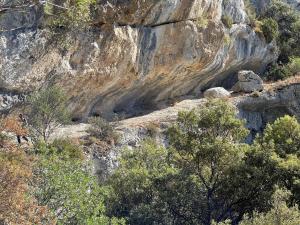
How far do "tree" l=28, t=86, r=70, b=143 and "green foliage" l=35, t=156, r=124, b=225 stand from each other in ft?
32.0

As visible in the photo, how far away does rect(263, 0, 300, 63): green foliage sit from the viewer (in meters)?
48.9

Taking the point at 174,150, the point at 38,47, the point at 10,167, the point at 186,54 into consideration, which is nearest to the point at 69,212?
the point at 10,167

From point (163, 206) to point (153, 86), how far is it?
16.4 metres

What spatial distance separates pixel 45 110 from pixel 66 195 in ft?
35.4

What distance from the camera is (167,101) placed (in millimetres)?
39812

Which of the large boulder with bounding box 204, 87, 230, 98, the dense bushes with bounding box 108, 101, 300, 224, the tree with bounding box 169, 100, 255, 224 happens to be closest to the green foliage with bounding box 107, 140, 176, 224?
the dense bushes with bounding box 108, 101, 300, 224

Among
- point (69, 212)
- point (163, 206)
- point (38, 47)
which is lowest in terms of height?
point (163, 206)

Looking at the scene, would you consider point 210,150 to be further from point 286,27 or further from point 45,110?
point 286,27

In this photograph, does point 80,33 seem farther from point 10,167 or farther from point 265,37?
point 265,37

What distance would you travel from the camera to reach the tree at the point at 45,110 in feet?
90.9

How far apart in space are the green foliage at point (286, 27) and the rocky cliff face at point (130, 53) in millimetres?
7021

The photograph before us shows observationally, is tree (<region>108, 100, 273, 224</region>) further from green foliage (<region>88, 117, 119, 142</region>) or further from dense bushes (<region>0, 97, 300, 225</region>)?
green foliage (<region>88, 117, 119, 142</region>)

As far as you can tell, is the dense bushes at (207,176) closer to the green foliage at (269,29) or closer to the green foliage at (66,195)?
the green foliage at (66,195)

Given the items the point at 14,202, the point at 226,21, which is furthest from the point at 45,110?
the point at 226,21
